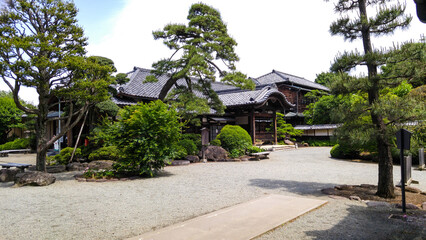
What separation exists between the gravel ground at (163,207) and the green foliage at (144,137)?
0.78 meters

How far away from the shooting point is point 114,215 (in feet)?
17.7

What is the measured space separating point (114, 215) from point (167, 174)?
5.54 m

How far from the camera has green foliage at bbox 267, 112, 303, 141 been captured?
86.8 ft

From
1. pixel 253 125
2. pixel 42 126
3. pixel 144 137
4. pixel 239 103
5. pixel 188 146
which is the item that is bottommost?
pixel 188 146

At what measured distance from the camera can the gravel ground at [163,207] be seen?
4.43m

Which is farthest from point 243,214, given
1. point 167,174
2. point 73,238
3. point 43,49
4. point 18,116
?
point 18,116

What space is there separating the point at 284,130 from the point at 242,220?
22345mm

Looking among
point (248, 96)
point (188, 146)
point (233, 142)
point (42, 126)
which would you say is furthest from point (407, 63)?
point (248, 96)

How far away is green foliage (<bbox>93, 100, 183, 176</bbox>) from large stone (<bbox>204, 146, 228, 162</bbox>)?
18.3 ft

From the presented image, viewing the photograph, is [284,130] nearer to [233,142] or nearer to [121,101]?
[233,142]

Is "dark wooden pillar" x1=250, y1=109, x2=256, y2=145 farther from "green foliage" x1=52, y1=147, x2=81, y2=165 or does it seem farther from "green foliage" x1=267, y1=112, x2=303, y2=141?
"green foliage" x1=52, y1=147, x2=81, y2=165

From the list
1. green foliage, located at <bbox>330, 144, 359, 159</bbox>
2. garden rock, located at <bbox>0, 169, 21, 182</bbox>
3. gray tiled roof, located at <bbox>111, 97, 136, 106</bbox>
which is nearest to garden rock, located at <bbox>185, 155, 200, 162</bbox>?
gray tiled roof, located at <bbox>111, 97, 136, 106</bbox>

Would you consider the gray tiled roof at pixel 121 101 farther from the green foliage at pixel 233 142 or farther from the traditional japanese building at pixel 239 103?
the green foliage at pixel 233 142

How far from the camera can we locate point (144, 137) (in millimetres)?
10008
